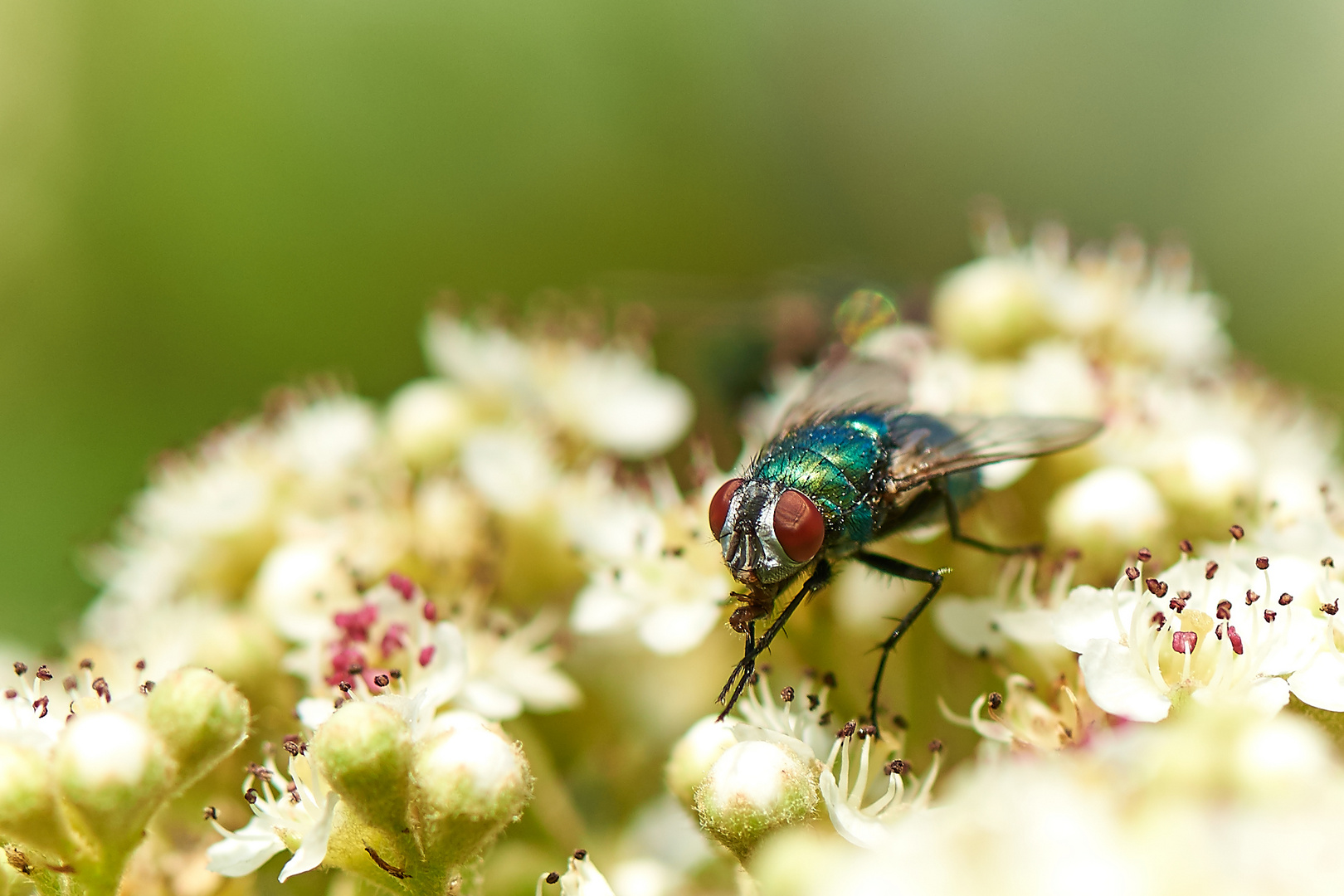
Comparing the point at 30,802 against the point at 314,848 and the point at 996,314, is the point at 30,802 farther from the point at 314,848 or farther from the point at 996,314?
the point at 996,314

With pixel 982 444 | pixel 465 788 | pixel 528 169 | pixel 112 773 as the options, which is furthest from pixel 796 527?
pixel 528 169

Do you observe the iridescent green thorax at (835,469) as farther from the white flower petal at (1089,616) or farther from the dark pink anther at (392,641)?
the dark pink anther at (392,641)

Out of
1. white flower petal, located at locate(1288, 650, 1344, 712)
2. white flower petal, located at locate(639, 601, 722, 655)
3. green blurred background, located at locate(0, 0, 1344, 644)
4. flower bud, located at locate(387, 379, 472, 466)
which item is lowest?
white flower petal, located at locate(1288, 650, 1344, 712)

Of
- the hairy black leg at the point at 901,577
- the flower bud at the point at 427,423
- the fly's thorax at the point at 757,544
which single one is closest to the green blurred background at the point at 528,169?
the flower bud at the point at 427,423

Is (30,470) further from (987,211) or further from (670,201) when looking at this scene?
(987,211)

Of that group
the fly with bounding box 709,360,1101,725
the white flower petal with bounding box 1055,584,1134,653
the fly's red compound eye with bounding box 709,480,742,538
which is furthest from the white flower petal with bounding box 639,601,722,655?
the white flower petal with bounding box 1055,584,1134,653

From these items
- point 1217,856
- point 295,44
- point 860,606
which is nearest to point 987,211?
point 860,606

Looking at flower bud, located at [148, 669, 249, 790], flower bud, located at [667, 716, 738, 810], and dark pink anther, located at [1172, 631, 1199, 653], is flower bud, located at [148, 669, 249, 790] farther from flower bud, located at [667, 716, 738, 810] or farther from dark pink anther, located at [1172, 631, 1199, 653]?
dark pink anther, located at [1172, 631, 1199, 653]
